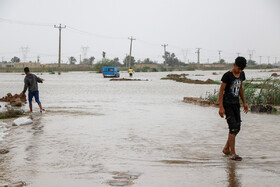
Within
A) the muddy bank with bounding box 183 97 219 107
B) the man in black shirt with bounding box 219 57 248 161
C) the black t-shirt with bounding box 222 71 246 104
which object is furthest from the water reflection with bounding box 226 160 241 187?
the muddy bank with bounding box 183 97 219 107

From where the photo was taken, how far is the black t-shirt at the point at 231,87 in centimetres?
650

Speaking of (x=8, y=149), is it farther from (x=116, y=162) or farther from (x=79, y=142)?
(x=116, y=162)

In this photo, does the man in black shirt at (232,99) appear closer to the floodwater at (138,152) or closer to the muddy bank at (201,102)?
the floodwater at (138,152)

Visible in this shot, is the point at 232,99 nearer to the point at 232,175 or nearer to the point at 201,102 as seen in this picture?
the point at 232,175

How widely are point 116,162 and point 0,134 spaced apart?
3936 mm

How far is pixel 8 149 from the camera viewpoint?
7.49m

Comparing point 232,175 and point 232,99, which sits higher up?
point 232,99

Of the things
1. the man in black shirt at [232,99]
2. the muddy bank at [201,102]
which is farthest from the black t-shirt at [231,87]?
the muddy bank at [201,102]

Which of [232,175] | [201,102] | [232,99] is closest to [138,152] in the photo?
[232,99]

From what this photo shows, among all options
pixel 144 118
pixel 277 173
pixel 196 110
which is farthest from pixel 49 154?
pixel 196 110

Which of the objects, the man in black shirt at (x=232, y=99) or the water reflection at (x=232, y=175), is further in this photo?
the man in black shirt at (x=232, y=99)

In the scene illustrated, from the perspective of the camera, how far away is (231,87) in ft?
21.4

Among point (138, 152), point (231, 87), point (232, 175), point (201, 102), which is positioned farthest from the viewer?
point (201, 102)

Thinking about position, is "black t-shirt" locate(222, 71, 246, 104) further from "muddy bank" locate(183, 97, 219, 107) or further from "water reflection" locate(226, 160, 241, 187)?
"muddy bank" locate(183, 97, 219, 107)
